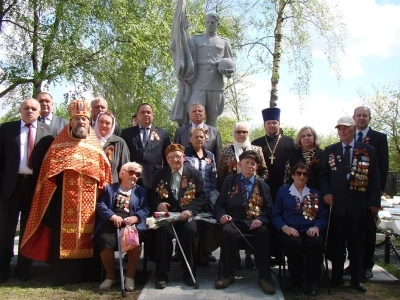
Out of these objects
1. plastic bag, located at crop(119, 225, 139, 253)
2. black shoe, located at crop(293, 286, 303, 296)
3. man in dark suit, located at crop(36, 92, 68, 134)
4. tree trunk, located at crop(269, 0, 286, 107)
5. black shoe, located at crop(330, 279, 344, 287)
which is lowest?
black shoe, located at crop(293, 286, 303, 296)

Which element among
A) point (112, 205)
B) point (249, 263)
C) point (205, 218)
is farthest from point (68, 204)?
point (249, 263)

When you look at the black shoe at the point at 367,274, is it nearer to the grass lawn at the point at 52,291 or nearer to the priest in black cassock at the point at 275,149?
the priest in black cassock at the point at 275,149

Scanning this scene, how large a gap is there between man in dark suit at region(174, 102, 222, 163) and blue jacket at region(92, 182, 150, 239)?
111cm

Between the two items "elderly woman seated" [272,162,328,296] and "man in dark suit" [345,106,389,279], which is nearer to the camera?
"elderly woman seated" [272,162,328,296]

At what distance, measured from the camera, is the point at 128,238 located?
4801 mm

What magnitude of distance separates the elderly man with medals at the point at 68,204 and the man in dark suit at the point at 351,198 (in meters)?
2.59

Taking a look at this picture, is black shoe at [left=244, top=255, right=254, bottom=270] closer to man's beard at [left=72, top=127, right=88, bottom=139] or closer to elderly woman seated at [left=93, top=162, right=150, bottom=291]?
elderly woman seated at [left=93, top=162, right=150, bottom=291]

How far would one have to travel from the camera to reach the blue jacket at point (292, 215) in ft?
16.1

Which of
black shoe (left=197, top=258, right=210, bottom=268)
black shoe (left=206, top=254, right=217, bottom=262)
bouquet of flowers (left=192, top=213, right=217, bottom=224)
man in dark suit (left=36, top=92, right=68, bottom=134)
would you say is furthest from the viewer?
black shoe (left=206, top=254, right=217, bottom=262)

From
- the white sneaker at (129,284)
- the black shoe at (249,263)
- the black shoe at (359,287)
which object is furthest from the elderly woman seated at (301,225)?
the white sneaker at (129,284)

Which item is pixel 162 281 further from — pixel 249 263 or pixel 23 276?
pixel 23 276

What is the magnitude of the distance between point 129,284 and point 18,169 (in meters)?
1.79

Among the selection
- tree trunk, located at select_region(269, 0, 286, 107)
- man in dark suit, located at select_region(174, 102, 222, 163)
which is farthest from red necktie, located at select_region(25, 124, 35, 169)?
tree trunk, located at select_region(269, 0, 286, 107)

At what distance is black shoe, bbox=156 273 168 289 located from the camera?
4695mm
